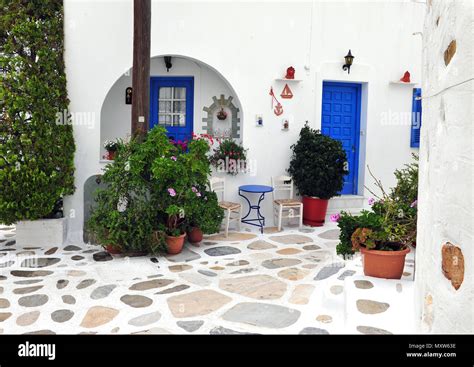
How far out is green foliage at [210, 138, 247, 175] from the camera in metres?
7.32

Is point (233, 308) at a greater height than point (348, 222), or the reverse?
point (348, 222)

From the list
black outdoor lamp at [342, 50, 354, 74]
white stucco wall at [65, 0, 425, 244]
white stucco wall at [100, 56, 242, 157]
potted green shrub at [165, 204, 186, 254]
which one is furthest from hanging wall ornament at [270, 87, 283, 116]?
potted green shrub at [165, 204, 186, 254]

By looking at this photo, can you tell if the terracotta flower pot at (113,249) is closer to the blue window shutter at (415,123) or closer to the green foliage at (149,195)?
the green foliage at (149,195)

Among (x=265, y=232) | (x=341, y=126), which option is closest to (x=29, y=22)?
(x=265, y=232)

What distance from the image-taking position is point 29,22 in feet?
19.2

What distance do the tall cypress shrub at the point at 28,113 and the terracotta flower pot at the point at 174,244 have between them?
5.83ft

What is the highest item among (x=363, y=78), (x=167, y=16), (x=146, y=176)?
(x=167, y=16)

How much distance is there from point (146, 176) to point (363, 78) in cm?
466

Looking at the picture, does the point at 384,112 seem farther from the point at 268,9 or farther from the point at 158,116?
the point at 158,116

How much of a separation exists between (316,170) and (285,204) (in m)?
0.79

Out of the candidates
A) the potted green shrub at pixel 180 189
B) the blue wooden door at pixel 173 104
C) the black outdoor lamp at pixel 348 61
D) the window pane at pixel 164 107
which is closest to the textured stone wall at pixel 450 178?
the potted green shrub at pixel 180 189

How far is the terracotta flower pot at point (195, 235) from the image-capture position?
6332 millimetres

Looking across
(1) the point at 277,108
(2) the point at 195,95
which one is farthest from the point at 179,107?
(1) the point at 277,108
